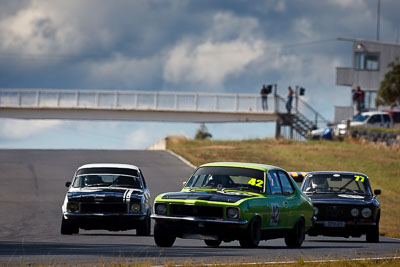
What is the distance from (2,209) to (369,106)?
57.7 m

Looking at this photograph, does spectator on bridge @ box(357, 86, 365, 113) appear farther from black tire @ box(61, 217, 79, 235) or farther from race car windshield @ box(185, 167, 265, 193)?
race car windshield @ box(185, 167, 265, 193)

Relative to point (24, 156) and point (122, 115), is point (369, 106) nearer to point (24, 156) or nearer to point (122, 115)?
point (122, 115)

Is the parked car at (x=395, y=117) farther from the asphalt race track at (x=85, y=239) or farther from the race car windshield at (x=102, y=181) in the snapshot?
the race car windshield at (x=102, y=181)

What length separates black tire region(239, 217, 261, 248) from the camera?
15109mm

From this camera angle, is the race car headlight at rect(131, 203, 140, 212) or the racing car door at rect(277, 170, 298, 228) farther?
the race car headlight at rect(131, 203, 140, 212)

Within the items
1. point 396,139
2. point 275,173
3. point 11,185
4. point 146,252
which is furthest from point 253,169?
point 396,139

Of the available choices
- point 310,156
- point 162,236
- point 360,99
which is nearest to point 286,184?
point 162,236

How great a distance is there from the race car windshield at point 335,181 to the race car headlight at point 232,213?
6.48 meters

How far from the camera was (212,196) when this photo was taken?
49.7 ft

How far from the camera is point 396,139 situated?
55.4 m

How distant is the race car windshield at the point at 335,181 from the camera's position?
69.2 ft

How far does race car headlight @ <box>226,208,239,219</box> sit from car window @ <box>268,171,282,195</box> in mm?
1494

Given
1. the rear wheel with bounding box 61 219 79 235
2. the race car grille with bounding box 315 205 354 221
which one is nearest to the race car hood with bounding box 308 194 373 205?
the race car grille with bounding box 315 205 354 221

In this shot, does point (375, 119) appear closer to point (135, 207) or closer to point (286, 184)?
point (135, 207)
